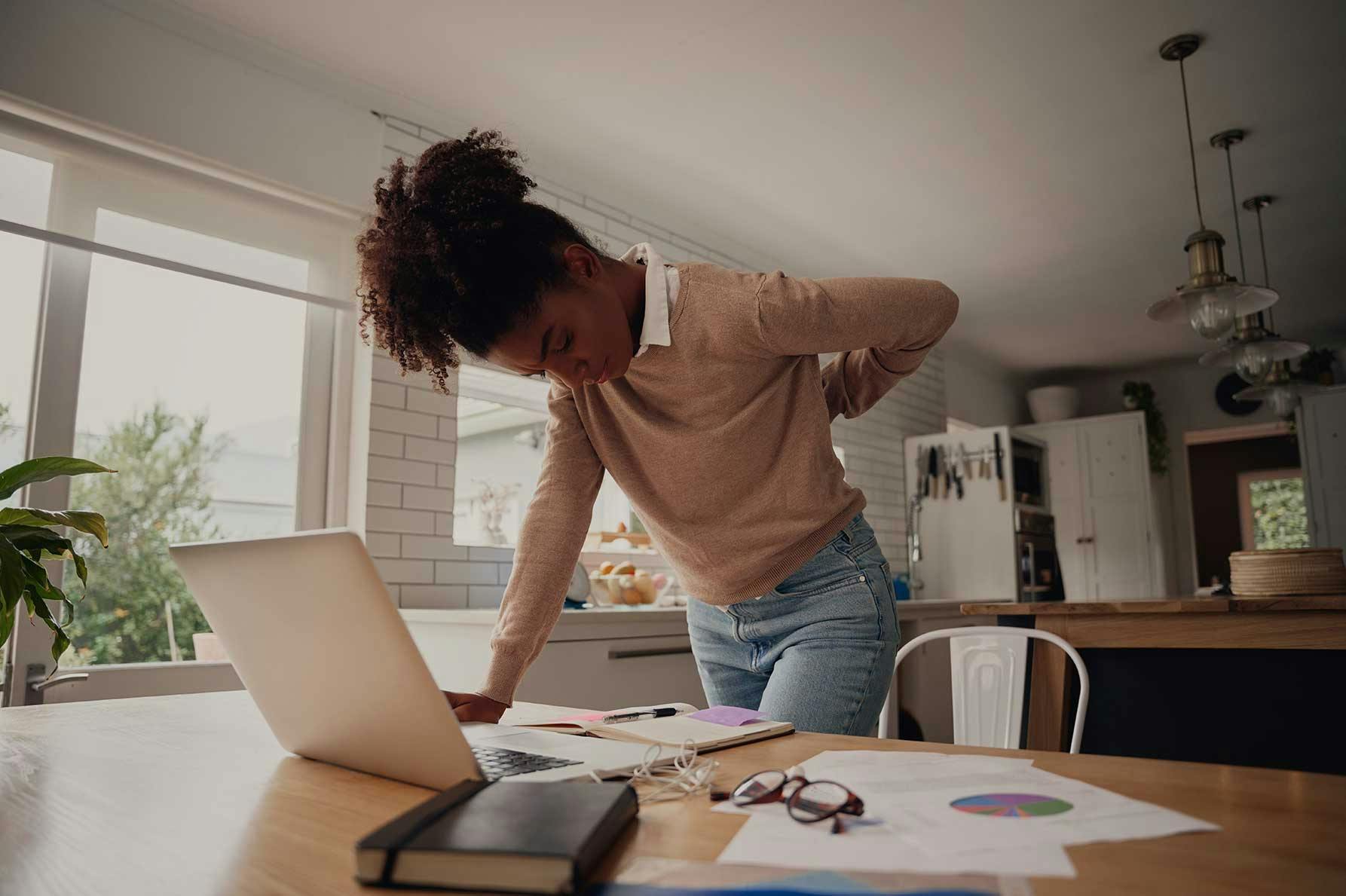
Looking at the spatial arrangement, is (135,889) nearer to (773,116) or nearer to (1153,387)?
(773,116)

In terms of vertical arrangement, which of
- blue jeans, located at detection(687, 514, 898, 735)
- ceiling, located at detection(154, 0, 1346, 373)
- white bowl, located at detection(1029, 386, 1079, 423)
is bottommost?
blue jeans, located at detection(687, 514, 898, 735)

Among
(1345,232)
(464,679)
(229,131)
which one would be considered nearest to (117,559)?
(464,679)

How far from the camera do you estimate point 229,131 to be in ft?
9.13

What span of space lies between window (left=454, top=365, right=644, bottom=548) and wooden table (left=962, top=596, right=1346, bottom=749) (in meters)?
1.85

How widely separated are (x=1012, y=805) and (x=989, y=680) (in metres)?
1.27

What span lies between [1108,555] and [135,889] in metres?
7.05

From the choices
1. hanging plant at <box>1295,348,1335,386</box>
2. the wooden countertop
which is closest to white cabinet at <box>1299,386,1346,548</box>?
hanging plant at <box>1295,348,1335,386</box>

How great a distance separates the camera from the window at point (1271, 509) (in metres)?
9.34

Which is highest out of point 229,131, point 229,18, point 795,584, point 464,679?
point 229,18

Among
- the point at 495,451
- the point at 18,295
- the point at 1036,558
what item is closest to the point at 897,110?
the point at 495,451

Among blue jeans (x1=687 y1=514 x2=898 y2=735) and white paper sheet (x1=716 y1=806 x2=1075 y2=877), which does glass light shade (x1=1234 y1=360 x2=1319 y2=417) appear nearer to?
blue jeans (x1=687 y1=514 x2=898 y2=735)

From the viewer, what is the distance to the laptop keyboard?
30.5 inches

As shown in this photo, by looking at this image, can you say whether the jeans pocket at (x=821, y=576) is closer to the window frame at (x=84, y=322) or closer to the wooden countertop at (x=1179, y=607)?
the wooden countertop at (x=1179, y=607)

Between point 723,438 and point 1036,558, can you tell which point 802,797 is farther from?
point 1036,558
